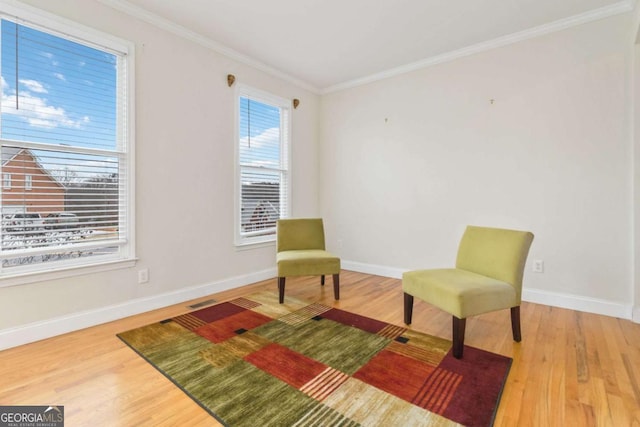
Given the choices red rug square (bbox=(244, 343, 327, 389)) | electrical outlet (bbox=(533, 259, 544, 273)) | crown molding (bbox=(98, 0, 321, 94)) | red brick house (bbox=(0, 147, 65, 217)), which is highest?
crown molding (bbox=(98, 0, 321, 94))

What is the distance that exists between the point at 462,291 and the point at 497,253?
2.02ft

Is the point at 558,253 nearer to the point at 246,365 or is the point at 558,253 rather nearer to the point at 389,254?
the point at 389,254

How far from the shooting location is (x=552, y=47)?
9.94 ft

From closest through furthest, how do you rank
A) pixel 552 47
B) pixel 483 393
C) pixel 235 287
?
pixel 483 393, pixel 552 47, pixel 235 287

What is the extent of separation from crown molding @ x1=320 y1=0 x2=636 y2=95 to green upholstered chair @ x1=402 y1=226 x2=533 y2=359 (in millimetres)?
2027

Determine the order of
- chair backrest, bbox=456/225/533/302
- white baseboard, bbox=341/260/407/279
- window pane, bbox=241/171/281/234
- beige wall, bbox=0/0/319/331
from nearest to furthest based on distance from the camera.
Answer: chair backrest, bbox=456/225/533/302 < beige wall, bbox=0/0/319/331 < window pane, bbox=241/171/281/234 < white baseboard, bbox=341/260/407/279

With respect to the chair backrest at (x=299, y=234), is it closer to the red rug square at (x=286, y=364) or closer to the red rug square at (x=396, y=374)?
the red rug square at (x=286, y=364)

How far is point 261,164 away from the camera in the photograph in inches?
159

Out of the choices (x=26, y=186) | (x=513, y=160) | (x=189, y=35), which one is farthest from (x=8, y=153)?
(x=513, y=160)

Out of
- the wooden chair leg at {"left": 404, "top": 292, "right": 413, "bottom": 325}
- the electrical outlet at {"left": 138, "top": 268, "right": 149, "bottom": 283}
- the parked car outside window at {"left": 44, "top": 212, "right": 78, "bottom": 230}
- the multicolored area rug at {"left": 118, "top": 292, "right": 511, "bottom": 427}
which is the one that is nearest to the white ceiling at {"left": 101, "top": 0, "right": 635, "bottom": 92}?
the parked car outside window at {"left": 44, "top": 212, "right": 78, "bottom": 230}

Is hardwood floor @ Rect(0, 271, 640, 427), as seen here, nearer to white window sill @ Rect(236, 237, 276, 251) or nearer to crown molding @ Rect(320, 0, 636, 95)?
white window sill @ Rect(236, 237, 276, 251)

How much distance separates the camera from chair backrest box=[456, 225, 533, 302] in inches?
92.2

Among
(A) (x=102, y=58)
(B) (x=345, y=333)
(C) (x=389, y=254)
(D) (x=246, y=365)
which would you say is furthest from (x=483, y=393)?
(A) (x=102, y=58)

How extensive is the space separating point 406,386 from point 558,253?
2.30 metres
